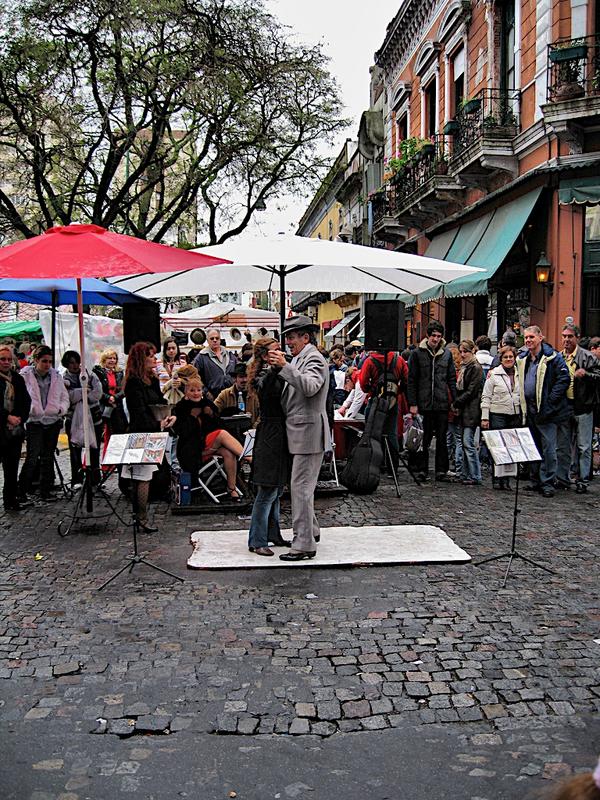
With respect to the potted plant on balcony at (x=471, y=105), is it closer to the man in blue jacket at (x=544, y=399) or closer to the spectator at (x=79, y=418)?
the man in blue jacket at (x=544, y=399)

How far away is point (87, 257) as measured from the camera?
7.07m

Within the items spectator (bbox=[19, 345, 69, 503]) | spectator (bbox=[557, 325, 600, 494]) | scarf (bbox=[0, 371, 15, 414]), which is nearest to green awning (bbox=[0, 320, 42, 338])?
spectator (bbox=[19, 345, 69, 503])

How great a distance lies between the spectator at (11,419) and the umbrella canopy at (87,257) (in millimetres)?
1907

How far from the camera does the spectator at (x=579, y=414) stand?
32.5 feet

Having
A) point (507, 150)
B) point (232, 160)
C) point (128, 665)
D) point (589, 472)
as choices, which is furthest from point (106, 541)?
point (232, 160)

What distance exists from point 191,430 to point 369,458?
2.20 meters

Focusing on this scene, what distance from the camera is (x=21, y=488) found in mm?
9562

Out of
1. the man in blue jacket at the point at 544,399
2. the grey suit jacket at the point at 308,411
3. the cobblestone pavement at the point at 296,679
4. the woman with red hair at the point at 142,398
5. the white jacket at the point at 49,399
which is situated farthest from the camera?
the man in blue jacket at the point at 544,399

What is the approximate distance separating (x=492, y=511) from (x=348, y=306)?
3385cm

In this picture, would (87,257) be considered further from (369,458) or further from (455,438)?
(455,438)

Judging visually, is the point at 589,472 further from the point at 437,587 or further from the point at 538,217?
the point at 538,217

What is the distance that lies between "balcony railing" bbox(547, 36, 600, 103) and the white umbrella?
18.2ft

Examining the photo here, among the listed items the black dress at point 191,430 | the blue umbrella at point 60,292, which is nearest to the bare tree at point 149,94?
the blue umbrella at point 60,292

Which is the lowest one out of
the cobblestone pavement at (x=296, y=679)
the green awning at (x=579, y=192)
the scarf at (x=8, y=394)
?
the cobblestone pavement at (x=296, y=679)
